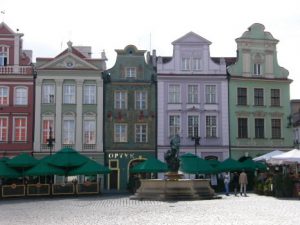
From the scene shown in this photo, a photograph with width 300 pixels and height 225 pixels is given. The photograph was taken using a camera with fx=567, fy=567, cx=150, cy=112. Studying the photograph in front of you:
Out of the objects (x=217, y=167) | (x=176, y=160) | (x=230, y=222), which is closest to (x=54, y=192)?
(x=176, y=160)

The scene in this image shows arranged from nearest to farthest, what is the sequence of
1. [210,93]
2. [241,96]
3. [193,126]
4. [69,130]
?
[69,130] < [193,126] < [210,93] < [241,96]

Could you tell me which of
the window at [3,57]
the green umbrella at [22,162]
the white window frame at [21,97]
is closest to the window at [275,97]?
the white window frame at [21,97]

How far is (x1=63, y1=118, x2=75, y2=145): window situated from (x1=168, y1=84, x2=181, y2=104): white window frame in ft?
26.6

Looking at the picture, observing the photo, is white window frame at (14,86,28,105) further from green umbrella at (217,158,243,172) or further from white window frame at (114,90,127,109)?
green umbrella at (217,158,243,172)

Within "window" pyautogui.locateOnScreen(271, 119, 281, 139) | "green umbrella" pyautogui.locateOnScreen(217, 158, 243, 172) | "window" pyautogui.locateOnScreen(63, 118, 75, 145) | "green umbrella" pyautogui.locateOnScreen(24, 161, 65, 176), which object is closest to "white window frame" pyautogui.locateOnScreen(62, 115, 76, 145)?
"window" pyautogui.locateOnScreen(63, 118, 75, 145)

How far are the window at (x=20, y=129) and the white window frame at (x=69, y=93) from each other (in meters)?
3.63

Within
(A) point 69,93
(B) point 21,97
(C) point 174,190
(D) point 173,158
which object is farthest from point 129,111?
(C) point 174,190

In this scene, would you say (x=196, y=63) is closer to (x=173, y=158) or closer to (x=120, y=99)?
(x=120, y=99)

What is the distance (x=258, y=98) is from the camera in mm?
47844

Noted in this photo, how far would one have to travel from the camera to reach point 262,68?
48.1 metres

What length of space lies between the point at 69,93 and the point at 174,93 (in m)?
8.53

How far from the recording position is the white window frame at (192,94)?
46.7m

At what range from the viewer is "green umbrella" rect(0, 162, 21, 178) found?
34.0 m

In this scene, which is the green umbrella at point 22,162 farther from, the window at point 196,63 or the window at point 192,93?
the window at point 196,63
